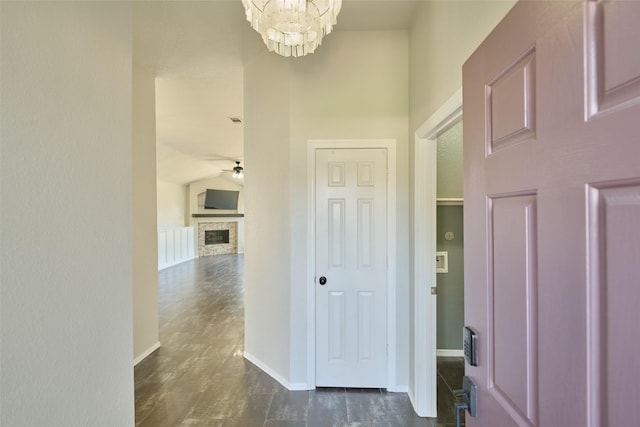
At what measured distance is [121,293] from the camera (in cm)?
127

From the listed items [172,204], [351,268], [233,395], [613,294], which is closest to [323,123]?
[351,268]

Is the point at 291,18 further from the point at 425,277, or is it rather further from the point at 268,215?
the point at 425,277

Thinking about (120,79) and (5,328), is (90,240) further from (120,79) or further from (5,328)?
(120,79)

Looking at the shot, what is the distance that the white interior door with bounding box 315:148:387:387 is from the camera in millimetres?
2520

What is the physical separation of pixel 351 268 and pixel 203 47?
236 cm

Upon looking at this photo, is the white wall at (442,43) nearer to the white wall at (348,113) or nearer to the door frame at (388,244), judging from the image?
the white wall at (348,113)

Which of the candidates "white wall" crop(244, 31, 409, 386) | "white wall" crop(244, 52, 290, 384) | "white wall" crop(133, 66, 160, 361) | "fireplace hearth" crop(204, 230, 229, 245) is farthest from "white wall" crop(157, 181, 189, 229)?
"white wall" crop(244, 31, 409, 386)

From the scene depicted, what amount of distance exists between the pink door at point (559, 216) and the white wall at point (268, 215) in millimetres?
1870

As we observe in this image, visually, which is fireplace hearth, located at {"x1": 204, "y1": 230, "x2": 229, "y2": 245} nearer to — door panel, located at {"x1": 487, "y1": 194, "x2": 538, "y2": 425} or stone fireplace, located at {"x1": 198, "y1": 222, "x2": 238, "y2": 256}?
stone fireplace, located at {"x1": 198, "y1": 222, "x2": 238, "y2": 256}

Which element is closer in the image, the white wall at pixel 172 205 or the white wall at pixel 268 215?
the white wall at pixel 268 215

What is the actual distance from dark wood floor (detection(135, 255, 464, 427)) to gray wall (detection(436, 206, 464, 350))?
0.86ft

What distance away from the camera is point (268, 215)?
2.79 meters

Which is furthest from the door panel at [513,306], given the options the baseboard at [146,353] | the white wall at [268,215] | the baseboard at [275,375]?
the baseboard at [146,353]

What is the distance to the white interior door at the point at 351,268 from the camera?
252 centimetres
